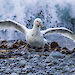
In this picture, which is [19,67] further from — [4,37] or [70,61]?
[4,37]

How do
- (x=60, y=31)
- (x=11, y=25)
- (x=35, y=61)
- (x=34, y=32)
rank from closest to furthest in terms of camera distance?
(x=35, y=61) < (x=34, y=32) < (x=11, y=25) < (x=60, y=31)

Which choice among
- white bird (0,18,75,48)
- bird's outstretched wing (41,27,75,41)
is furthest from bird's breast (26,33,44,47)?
bird's outstretched wing (41,27,75,41)

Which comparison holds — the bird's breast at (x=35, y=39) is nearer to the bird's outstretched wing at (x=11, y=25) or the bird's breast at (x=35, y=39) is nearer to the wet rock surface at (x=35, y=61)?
the wet rock surface at (x=35, y=61)

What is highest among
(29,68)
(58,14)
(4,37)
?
(58,14)

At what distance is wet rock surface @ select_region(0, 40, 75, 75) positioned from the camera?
7.69 meters

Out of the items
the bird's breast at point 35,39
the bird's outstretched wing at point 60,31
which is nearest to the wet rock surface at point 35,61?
the bird's breast at point 35,39

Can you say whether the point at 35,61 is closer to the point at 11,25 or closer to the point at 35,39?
the point at 35,39

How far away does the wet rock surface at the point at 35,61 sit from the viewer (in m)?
7.69

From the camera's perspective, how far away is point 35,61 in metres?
8.84

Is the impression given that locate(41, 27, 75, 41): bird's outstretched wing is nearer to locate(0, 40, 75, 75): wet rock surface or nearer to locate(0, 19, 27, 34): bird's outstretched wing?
locate(0, 40, 75, 75): wet rock surface

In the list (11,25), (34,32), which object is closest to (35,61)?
(34,32)

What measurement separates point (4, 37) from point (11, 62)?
566 cm

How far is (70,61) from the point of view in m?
8.96

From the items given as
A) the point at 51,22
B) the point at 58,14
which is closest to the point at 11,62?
the point at 51,22
